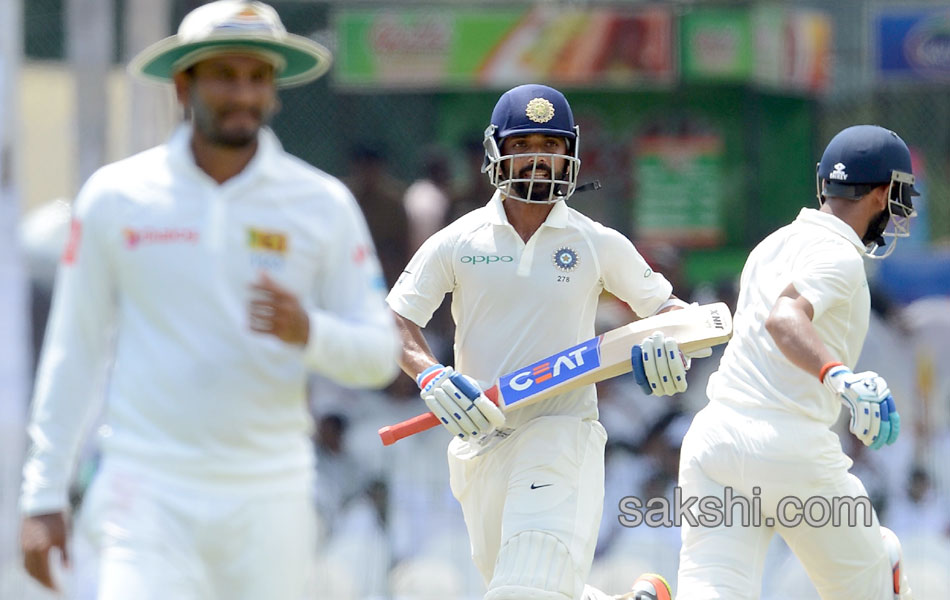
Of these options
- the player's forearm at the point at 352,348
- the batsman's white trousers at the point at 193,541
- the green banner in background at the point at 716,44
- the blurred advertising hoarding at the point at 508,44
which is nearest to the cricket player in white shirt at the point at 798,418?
the player's forearm at the point at 352,348

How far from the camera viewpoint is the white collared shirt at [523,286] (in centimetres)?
535

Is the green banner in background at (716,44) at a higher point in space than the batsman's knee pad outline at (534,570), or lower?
higher

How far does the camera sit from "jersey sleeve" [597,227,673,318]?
5.44 metres

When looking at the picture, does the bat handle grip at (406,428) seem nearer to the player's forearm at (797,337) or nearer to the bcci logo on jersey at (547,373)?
the bcci logo on jersey at (547,373)

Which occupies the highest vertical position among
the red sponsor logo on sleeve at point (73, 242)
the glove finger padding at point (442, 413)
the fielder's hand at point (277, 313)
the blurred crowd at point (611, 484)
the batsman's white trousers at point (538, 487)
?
the red sponsor logo on sleeve at point (73, 242)

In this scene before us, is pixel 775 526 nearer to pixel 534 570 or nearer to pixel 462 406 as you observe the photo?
pixel 534 570

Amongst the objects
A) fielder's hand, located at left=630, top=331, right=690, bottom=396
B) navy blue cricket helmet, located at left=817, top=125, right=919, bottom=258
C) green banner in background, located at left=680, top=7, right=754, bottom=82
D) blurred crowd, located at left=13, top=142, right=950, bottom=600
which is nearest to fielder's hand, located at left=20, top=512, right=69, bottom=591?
fielder's hand, located at left=630, top=331, right=690, bottom=396

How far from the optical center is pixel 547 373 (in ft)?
17.0

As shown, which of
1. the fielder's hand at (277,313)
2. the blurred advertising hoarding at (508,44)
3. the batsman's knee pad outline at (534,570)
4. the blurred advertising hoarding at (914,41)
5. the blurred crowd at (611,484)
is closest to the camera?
the fielder's hand at (277,313)

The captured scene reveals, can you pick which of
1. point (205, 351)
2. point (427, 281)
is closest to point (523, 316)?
point (427, 281)

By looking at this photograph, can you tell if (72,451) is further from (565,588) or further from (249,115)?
(565,588)

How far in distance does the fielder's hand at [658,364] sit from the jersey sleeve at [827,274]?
17.9 inches

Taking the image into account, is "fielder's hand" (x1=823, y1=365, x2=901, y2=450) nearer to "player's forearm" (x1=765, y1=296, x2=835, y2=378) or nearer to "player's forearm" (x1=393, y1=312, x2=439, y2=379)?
"player's forearm" (x1=765, y1=296, x2=835, y2=378)

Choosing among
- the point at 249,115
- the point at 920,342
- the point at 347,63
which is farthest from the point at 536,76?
the point at 249,115
